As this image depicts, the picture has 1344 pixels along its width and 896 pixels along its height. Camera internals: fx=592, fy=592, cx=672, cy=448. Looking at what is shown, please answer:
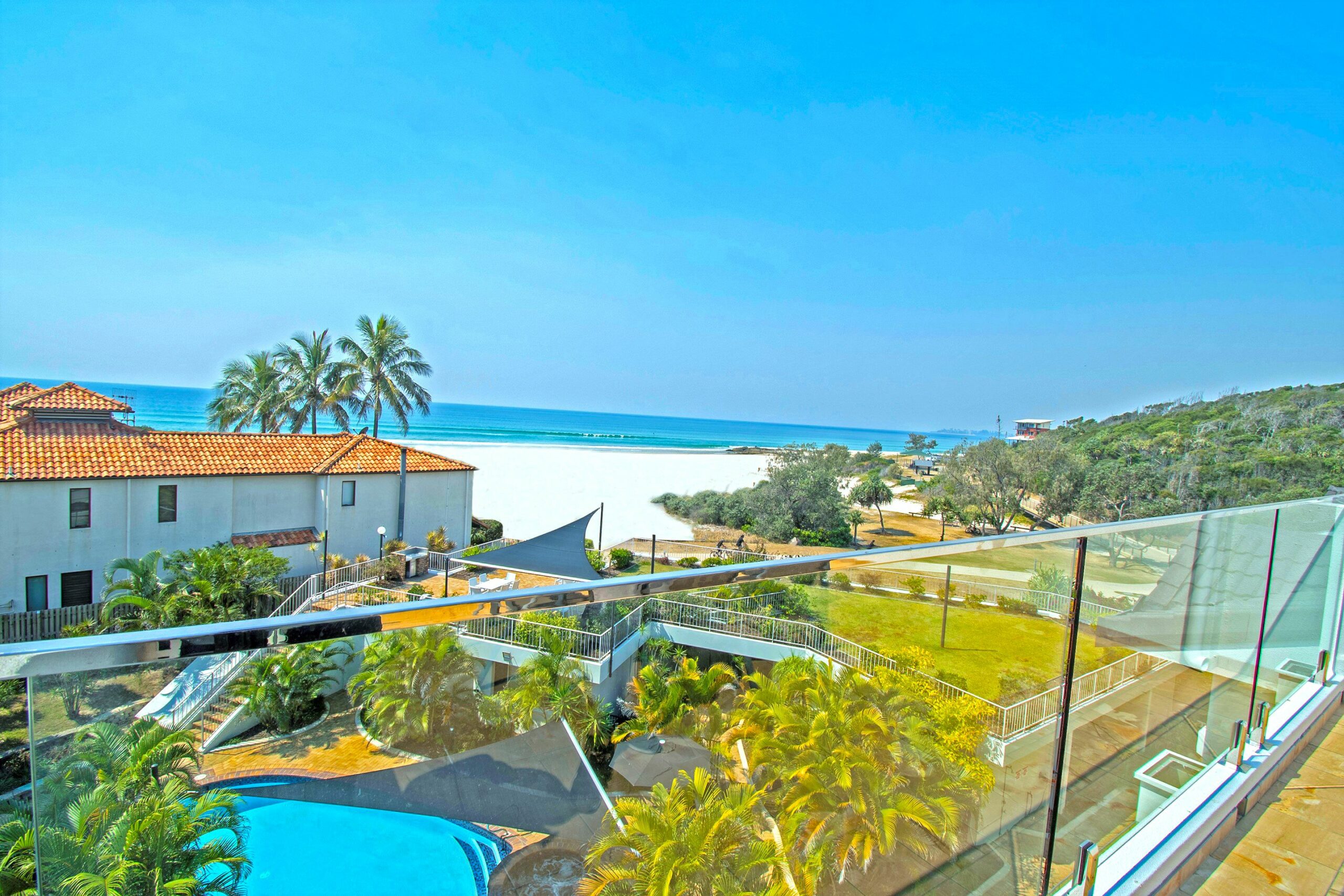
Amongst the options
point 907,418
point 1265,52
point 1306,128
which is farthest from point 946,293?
point 907,418

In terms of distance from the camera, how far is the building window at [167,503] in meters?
16.8

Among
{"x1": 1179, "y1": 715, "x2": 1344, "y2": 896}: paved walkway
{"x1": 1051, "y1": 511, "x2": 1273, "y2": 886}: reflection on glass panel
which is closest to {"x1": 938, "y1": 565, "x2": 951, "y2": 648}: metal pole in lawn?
{"x1": 1051, "y1": 511, "x2": 1273, "y2": 886}: reflection on glass panel

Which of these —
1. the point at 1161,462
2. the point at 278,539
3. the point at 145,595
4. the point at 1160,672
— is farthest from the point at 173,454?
the point at 1161,462

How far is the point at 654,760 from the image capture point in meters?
1.03

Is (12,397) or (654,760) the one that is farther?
(12,397)

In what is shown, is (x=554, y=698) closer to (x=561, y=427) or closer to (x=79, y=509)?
(x=79, y=509)

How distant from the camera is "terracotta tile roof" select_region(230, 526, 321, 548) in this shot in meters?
17.7

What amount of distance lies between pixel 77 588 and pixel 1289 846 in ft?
75.1

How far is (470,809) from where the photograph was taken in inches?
36.1

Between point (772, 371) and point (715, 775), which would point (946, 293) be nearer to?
point (772, 371)

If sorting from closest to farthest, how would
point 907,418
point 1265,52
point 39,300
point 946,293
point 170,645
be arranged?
1. point 170,645
2. point 1265,52
3. point 39,300
4. point 946,293
5. point 907,418

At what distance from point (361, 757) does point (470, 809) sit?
183 millimetres

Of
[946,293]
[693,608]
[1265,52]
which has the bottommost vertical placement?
[693,608]

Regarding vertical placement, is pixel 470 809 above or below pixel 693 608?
below
